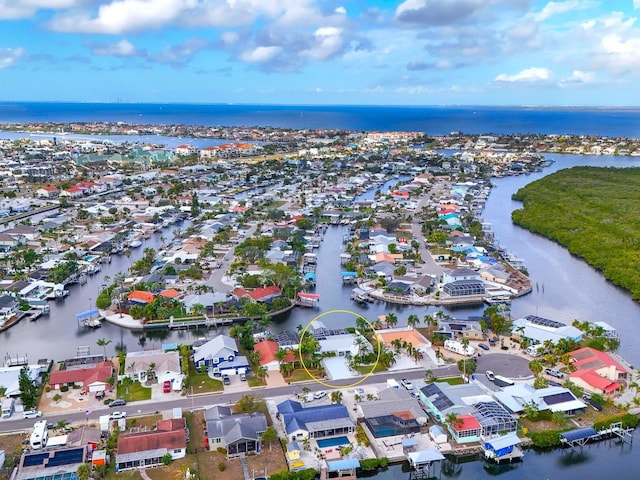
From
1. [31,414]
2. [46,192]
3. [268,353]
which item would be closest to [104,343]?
[31,414]

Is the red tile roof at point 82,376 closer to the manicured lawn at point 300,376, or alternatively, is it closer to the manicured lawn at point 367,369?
the manicured lawn at point 300,376

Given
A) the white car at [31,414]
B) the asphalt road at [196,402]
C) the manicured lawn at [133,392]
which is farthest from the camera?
the manicured lawn at [133,392]

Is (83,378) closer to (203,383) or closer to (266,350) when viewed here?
(203,383)

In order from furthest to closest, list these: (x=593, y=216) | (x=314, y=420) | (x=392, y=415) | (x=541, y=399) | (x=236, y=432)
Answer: (x=593, y=216) → (x=541, y=399) → (x=392, y=415) → (x=314, y=420) → (x=236, y=432)

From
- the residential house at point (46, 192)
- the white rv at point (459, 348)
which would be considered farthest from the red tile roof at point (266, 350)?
the residential house at point (46, 192)

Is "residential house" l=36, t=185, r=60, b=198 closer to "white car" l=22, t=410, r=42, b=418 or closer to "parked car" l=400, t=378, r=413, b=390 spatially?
"white car" l=22, t=410, r=42, b=418

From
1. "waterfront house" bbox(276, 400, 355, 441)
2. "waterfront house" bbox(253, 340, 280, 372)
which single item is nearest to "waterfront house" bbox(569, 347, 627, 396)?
"waterfront house" bbox(276, 400, 355, 441)

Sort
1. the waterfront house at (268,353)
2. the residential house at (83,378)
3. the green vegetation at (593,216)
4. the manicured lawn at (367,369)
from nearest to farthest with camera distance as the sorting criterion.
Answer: the residential house at (83,378)
the manicured lawn at (367,369)
the waterfront house at (268,353)
the green vegetation at (593,216)

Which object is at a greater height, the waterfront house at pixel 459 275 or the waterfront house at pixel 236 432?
the waterfront house at pixel 459 275
